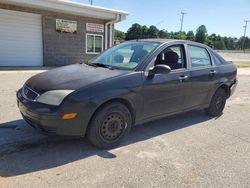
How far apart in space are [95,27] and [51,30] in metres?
3.08

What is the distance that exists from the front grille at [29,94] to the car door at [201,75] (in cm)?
286

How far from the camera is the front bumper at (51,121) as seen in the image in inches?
133

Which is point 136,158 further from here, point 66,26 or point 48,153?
point 66,26

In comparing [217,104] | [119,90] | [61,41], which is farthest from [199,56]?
[61,41]

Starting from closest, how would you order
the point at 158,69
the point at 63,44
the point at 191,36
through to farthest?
the point at 158,69
the point at 63,44
the point at 191,36

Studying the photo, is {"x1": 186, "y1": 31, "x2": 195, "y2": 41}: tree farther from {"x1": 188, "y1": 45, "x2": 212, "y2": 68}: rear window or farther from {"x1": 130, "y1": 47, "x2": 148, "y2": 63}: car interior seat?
{"x1": 130, "y1": 47, "x2": 148, "y2": 63}: car interior seat

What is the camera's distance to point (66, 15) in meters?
15.5

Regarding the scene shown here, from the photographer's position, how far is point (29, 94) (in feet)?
12.2

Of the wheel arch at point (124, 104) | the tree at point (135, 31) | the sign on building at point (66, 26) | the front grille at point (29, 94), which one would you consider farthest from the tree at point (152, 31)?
the front grille at point (29, 94)

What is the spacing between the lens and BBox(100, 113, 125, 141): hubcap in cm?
381

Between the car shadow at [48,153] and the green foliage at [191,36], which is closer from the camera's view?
the car shadow at [48,153]

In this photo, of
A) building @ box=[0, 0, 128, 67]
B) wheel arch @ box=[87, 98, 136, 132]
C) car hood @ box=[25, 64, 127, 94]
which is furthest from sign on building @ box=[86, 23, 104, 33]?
wheel arch @ box=[87, 98, 136, 132]

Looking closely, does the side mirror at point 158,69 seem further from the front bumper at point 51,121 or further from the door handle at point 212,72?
the door handle at point 212,72

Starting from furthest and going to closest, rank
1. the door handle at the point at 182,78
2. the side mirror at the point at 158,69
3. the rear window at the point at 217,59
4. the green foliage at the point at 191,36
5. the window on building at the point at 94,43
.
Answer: the green foliage at the point at 191,36 < the window on building at the point at 94,43 < the rear window at the point at 217,59 < the door handle at the point at 182,78 < the side mirror at the point at 158,69
